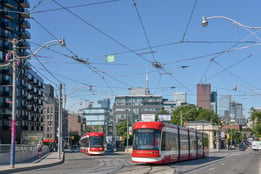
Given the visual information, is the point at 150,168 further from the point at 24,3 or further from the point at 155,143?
the point at 24,3

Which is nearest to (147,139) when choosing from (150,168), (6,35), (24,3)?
(150,168)

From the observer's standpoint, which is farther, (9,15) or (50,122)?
(50,122)

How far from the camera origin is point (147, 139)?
26828mm

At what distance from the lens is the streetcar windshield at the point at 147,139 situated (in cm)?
2650

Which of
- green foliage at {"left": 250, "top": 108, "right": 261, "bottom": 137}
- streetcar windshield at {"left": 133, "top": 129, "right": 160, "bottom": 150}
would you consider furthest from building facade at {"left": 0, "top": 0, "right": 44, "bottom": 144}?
green foliage at {"left": 250, "top": 108, "right": 261, "bottom": 137}

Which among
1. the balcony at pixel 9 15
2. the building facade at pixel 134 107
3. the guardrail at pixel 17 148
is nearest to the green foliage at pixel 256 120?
the balcony at pixel 9 15

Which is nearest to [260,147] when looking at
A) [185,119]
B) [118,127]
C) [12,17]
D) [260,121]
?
[260,121]

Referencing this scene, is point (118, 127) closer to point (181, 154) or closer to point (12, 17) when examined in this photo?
point (12, 17)

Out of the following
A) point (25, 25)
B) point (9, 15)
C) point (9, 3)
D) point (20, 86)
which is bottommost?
point (20, 86)

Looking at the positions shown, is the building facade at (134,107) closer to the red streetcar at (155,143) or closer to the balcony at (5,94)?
the balcony at (5,94)

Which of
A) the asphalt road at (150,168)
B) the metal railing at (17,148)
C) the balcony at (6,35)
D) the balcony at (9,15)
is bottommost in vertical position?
the asphalt road at (150,168)

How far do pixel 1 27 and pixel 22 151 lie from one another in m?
41.9

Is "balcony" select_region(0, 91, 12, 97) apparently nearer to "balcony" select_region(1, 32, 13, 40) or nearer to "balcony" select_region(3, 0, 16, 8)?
"balcony" select_region(1, 32, 13, 40)

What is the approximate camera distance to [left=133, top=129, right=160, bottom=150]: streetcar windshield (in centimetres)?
2650
